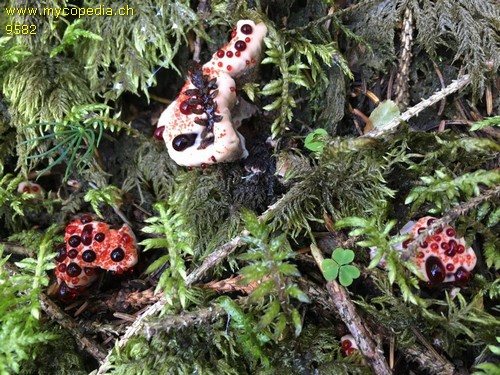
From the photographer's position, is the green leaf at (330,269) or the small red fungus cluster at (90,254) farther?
the small red fungus cluster at (90,254)

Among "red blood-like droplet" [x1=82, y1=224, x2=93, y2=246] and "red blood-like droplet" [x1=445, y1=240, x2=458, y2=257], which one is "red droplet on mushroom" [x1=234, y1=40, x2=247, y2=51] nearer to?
"red blood-like droplet" [x1=82, y1=224, x2=93, y2=246]

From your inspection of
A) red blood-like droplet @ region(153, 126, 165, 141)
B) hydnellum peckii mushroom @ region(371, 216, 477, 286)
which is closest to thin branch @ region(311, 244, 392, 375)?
hydnellum peckii mushroom @ region(371, 216, 477, 286)

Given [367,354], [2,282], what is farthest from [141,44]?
[367,354]

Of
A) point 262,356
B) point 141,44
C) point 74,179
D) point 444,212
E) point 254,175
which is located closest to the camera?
point 262,356

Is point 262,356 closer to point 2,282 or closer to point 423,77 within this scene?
point 2,282

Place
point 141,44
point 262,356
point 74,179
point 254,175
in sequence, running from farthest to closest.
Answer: point 74,179 < point 141,44 < point 254,175 < point 262,356

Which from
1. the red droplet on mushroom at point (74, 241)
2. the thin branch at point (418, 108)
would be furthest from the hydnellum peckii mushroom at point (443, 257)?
the red droplet on mushroom at point (74, 241)

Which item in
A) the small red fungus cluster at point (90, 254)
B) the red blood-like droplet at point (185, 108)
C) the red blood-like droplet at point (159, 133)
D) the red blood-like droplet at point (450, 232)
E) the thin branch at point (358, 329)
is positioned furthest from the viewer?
the red blood-like droplet at point (159, 133)

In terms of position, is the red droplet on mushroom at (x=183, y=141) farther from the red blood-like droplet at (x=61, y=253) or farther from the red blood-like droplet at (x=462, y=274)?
the red blood-like droplet at (x=462, y=274)
